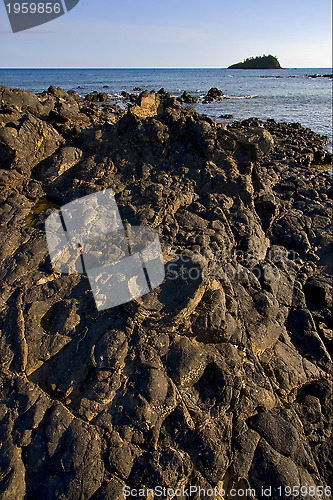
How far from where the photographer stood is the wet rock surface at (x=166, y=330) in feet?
12.3

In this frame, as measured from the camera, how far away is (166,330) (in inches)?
172

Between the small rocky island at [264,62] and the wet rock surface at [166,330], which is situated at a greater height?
the small rocky island at [264,62]

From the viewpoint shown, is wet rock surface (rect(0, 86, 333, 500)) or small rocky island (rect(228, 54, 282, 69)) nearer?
wet rock surface (rect(0, 86, 333, 500))

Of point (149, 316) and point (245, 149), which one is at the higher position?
point (245, 149)

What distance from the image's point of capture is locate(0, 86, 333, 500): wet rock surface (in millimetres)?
3736

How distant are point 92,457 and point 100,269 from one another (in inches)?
92.7

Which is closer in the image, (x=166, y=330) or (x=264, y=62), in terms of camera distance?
(x=166, y=330)

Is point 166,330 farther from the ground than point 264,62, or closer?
closer

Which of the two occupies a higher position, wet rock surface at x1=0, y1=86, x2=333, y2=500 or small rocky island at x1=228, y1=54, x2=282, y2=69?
small rocky island at x1=228, y1=54, x2=282, y2=69

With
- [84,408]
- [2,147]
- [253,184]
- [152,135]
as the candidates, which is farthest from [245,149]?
[84,408]

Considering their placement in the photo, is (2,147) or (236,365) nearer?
(236,365)

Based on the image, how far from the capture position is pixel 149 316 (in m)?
4.45

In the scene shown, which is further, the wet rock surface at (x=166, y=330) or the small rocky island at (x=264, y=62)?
the small rocky island at (x=264, y=62)

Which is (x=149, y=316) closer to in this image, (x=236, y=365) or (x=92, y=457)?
(x=236, y=365)
